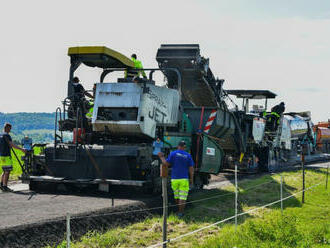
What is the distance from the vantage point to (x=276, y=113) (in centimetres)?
2050

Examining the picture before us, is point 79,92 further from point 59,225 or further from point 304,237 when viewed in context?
point 304,237

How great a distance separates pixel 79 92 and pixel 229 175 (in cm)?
957

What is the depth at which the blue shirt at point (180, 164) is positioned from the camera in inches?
346

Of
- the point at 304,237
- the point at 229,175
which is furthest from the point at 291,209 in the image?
the point at 229,175

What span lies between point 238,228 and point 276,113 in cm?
1384

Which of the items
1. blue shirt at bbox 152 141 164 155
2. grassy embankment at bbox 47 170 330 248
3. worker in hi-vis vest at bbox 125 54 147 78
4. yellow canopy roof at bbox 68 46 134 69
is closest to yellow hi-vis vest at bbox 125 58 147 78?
worker in hi-vis vest at bbox 125 54 147 78

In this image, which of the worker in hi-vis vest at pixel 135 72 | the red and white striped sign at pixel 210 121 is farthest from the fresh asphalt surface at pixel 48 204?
the red and white striped sign at pixel 210 121

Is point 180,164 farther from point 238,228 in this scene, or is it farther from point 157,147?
point 238,228

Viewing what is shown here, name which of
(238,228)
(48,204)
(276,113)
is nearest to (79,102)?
(48,204)

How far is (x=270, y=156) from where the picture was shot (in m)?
20.4

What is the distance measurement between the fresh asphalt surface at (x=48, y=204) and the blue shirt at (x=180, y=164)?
1.06m

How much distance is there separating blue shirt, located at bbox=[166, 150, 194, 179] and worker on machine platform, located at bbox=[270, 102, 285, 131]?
12.7 m

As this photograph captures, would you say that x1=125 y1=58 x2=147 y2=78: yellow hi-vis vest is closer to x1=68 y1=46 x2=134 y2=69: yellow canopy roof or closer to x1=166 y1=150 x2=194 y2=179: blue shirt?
x1=68 y1=46 x2=134 y2=69: yellow canopy roof

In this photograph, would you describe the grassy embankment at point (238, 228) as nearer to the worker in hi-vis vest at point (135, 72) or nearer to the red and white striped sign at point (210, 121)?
the red and white striped sign at point (210, 121)
